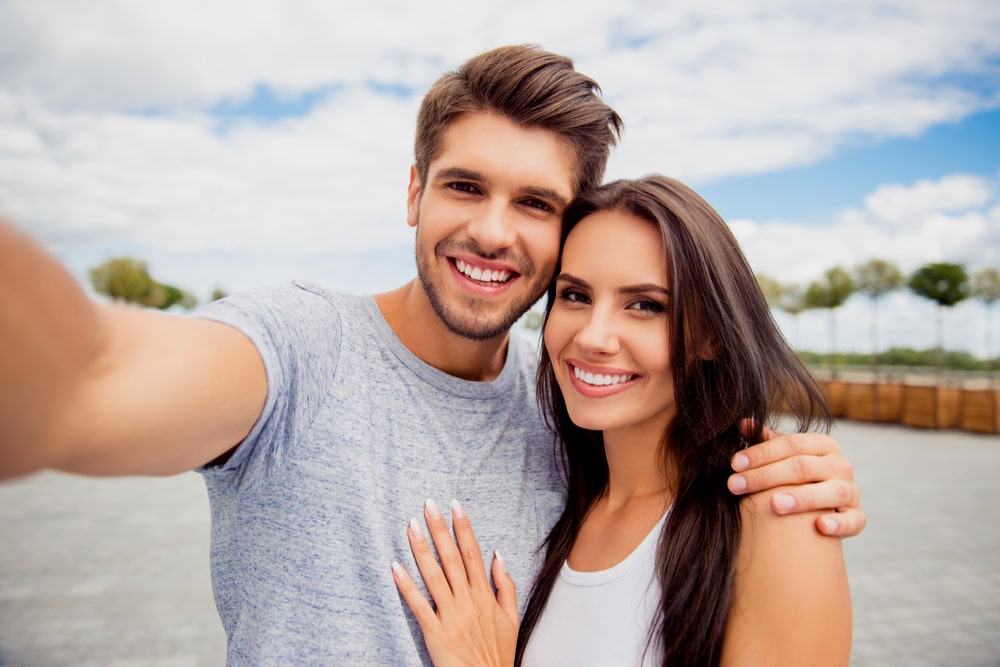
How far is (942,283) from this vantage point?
15.1 metres

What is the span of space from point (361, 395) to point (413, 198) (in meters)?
0.95

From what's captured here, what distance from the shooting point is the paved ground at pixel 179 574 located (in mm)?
4586

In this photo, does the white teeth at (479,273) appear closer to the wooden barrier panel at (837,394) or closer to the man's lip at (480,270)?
the man's lip at (480,270)

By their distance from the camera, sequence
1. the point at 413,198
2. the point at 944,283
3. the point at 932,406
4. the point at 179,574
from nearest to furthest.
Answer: the point at 413,198 → the point at 179,574 → the point at 932,406 → the point at 944,283

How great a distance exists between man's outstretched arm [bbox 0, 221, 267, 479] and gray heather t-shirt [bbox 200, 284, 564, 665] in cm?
12

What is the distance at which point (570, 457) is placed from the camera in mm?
2227

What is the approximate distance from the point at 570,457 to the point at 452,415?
0.53 meters

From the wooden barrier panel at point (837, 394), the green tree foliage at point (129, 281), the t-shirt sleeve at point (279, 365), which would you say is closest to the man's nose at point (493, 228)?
the t-shirt sleeve at point (279, 365)

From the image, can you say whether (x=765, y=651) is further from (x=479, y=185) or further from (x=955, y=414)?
(x=955, y=414)

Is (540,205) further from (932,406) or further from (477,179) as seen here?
(932,406)

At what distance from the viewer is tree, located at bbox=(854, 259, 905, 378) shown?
16.9 meters

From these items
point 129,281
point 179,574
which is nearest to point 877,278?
point 179,574

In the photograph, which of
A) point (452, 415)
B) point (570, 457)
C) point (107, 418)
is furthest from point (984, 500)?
point (107, 418)

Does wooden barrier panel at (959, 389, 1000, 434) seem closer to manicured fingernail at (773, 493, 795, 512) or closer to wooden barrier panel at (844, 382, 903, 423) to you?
wooden barrier panel at (844, 382, 903, 423)
